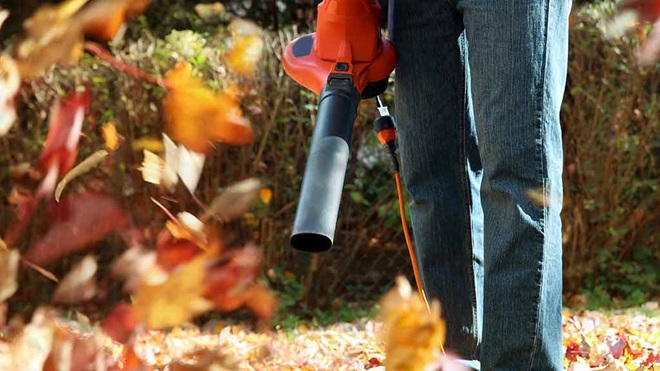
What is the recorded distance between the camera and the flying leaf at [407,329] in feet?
2.68

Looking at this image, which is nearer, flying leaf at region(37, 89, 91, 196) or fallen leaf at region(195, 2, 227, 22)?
flying leaf at region(37, 89, 91, 196)

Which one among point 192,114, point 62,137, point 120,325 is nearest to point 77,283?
point 120,325

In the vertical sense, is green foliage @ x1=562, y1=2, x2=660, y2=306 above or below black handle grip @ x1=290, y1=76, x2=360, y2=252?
below

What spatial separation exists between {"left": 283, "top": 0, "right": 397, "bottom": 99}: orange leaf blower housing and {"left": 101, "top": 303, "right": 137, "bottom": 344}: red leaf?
761 mm

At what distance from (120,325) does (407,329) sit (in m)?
0.33

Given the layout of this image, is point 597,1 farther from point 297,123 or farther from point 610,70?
point 297,123

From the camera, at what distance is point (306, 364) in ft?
7.95

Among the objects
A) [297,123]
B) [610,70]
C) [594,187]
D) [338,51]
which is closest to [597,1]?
[610,70]

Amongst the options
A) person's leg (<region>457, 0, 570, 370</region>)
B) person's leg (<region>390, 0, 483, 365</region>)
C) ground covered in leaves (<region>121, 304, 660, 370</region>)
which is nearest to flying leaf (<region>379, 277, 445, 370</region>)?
person's leg (<region>457, 0, 570, 370</region>)

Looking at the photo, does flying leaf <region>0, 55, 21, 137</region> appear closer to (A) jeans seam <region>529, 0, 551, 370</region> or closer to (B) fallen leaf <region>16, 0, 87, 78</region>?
(B) fallen leaf <region>16, 0, 87, 78</region>

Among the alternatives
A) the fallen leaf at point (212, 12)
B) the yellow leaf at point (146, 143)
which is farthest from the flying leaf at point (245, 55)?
the fallen leaf at point (212, 12)

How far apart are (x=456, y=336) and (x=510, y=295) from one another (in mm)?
378

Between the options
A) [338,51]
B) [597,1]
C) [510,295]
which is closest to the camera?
[510,295]

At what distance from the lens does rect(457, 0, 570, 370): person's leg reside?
1.52 meters
